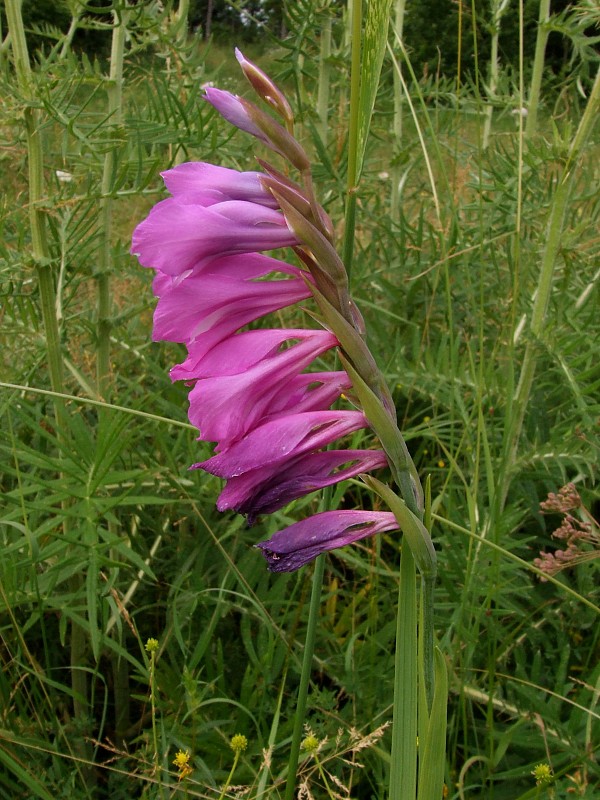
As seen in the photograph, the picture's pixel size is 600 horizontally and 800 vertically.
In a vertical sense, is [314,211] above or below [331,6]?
below

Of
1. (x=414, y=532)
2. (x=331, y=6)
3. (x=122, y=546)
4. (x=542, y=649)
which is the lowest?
(x=542, y=649)

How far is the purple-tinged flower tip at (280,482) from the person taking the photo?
2.07 feet

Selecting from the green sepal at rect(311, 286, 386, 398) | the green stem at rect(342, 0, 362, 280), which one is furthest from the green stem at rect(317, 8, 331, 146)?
the green sepal at rect(311, 286, 386, 398)

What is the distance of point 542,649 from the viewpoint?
5.44 feet

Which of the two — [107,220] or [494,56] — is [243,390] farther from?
[494,56]

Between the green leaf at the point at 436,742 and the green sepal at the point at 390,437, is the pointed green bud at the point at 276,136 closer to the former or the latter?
the green sepal at the point at 390,437

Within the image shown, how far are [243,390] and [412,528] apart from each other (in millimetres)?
178

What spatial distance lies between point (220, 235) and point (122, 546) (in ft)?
2.91

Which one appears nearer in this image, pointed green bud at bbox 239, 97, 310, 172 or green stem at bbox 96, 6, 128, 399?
pointed green bud at bbox 239, 97, 310, 172

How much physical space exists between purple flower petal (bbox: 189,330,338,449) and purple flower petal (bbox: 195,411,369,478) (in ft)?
0.05

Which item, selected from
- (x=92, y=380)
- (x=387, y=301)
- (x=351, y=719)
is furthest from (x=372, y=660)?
(x=387, y=301)

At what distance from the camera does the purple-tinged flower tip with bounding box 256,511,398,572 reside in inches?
25.6

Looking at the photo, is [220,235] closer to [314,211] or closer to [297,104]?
[314,211]

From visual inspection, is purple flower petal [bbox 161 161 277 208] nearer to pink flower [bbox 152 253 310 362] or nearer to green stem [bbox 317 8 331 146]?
pink flower [bbox 152 253 310 362]
